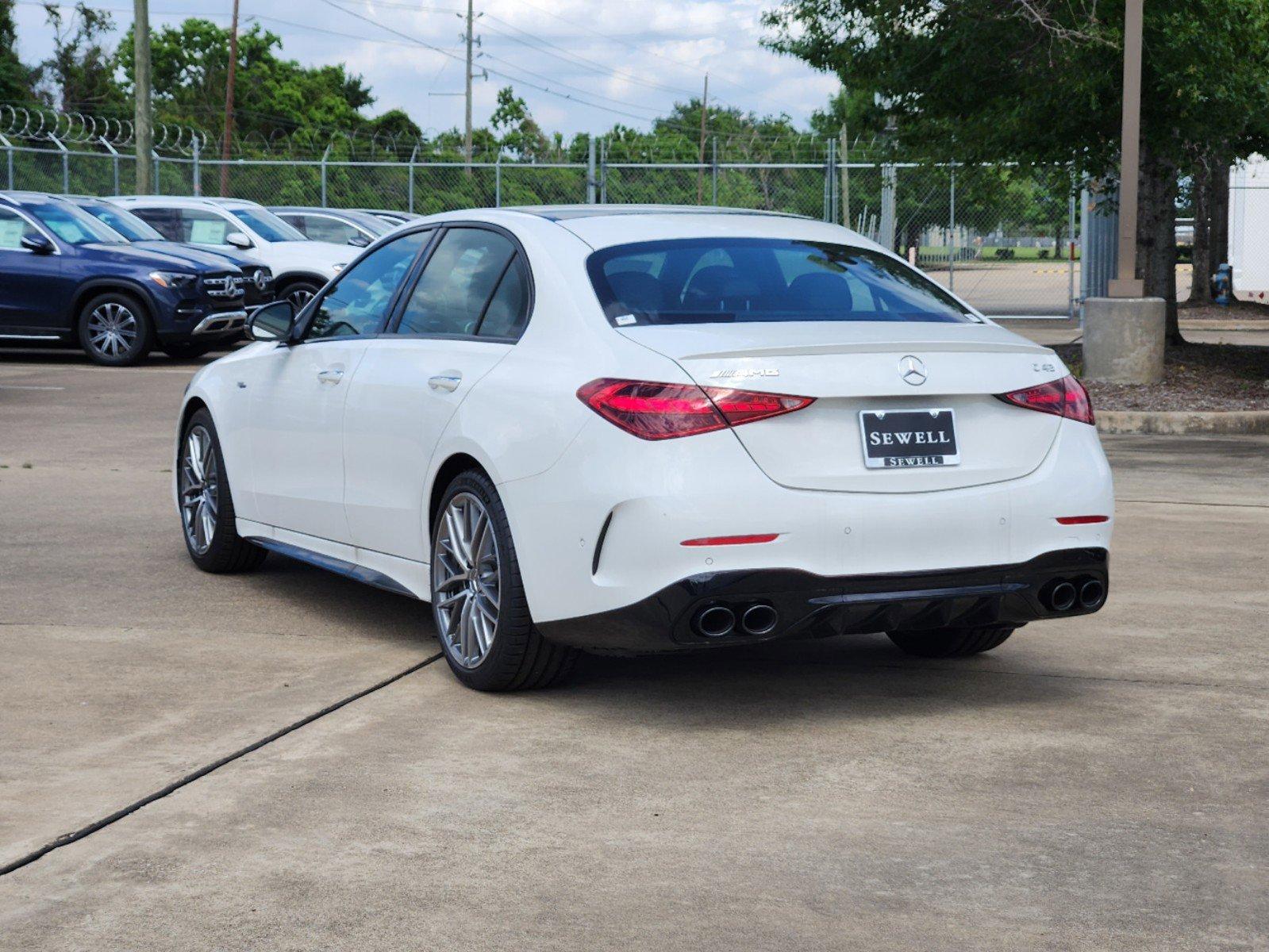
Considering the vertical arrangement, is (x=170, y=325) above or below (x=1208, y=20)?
below

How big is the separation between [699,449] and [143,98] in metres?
26.0

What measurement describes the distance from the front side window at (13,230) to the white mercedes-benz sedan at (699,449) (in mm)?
14115

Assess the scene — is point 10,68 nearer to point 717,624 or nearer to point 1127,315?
point 1127,315

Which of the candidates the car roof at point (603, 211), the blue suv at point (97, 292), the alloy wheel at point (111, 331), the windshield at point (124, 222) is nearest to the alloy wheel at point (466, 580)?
the car roof at point (603, 211)

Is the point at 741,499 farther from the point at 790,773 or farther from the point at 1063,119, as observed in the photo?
the point at 1063,119

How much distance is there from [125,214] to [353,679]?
55.1 feet

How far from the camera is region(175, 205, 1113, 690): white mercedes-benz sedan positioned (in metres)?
5.04

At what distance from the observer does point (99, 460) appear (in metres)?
11.7

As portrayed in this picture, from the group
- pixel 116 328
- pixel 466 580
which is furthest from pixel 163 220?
pixel 466 580

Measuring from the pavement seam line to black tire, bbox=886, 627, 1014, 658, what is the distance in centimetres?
169

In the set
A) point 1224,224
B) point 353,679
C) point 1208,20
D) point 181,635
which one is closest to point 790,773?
point 353,679

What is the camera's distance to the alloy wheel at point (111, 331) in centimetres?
1928

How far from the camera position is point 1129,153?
49.0ft

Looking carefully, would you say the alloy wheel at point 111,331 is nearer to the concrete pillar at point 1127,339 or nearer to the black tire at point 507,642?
the concrete pillar at point 1127,339
